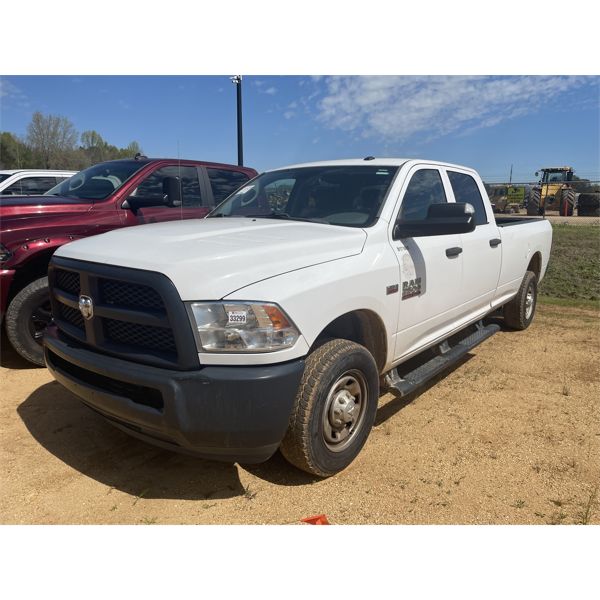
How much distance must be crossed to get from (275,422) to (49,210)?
3.64 m

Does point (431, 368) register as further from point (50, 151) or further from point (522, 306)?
point (50, 151)

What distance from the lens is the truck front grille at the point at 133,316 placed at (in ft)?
7.62

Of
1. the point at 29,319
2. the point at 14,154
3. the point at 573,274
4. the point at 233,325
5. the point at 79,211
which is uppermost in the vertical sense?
the point at 14,154

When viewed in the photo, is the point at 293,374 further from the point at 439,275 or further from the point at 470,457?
the point at 439,275

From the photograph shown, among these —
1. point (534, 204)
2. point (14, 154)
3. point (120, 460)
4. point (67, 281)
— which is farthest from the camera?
point (14, 154)

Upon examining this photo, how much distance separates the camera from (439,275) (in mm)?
3793

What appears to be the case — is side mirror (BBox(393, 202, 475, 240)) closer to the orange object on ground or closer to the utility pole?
the orange object on ground

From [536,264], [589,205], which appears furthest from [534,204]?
[536,264]

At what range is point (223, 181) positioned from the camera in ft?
21.0

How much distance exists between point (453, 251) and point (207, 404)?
8.26ft

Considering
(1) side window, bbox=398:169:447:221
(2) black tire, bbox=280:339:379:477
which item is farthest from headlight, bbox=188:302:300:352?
(1) side window, bbox=398:169:447:221

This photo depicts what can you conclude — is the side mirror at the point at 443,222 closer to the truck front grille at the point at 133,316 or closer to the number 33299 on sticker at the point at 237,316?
the number 33299 on sticker at the point at 237,316

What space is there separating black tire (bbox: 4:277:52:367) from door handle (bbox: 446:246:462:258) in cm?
345

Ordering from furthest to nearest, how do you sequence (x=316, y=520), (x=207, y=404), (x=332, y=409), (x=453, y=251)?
1. (x=453, y=251)
2. (x=332, y=409)
3. (x=316, y=520)
4. (x=207, y=404)
